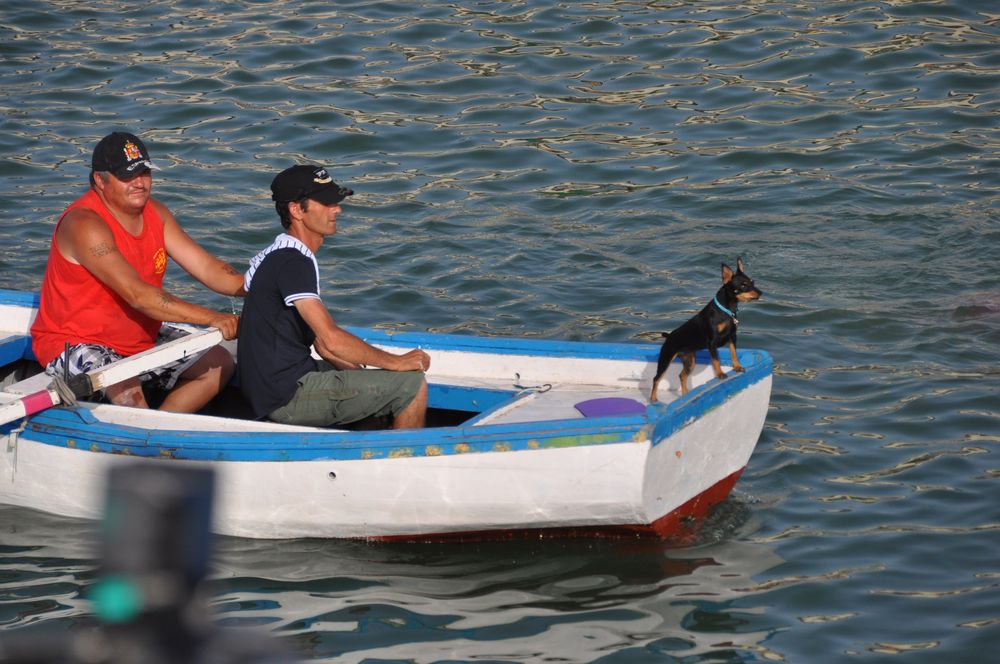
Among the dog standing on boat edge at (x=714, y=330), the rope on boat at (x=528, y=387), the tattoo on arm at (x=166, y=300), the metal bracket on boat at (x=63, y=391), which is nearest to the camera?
the dog standing on boat edge at (x=714, y=330)

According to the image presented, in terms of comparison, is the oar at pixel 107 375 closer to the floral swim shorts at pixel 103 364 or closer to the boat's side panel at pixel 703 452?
the floral swim shorts at pixel 103 364

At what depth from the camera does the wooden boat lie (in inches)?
235

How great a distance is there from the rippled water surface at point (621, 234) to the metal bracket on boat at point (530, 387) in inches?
37.0

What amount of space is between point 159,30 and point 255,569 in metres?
10.7

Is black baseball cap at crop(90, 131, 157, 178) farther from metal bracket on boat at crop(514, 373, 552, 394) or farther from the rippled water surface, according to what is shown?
metal bracket on boat at crop(514, 373, 552, 394)

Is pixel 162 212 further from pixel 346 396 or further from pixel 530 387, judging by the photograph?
pixel 530 387

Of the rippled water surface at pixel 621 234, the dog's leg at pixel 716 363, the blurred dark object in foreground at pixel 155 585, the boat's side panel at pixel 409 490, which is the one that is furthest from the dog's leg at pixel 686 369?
the blurred dark object in foreground at pixel 155 585

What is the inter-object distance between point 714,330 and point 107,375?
294cm

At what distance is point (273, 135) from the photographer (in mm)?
13156

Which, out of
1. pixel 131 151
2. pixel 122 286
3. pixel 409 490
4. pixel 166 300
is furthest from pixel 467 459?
pixel 131 151

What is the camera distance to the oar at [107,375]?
21.0 feet

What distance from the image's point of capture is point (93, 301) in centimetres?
687

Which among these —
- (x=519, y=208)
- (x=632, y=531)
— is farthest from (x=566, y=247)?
(x=632, y=531)

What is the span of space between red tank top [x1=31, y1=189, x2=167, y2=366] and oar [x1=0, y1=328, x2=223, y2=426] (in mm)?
314
